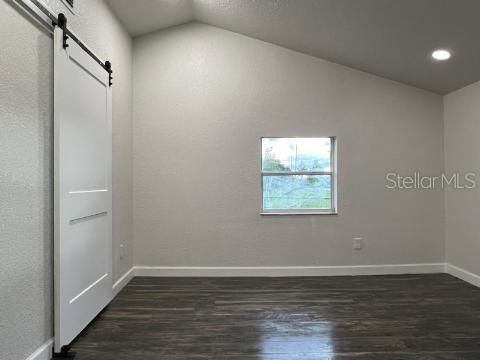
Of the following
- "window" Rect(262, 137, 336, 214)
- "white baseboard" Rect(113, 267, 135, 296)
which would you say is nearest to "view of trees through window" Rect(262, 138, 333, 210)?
"window" Rect(262, 137, 336, 214)

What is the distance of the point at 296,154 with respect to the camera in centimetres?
386

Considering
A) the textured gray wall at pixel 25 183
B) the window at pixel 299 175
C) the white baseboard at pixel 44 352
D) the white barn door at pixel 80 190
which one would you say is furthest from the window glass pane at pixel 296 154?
the white baseboard at pixel 44 352

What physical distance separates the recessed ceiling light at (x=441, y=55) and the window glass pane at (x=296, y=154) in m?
1.34

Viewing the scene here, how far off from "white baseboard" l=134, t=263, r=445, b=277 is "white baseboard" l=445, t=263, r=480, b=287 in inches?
12.6

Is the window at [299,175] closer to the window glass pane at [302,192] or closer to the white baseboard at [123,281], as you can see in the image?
the window glass pane at [302,192]

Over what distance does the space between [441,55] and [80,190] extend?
335cm

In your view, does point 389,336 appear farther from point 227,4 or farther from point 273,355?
point 227,4

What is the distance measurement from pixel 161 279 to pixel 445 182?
3.53 metres

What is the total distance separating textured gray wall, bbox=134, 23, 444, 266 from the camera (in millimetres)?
3721

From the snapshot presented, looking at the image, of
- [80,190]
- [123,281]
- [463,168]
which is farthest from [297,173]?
[80,190]

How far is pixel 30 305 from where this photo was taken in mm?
1804

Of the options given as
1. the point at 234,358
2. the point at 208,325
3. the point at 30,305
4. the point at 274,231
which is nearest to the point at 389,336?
the point at 234,358

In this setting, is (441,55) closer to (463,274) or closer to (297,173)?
(297,173)

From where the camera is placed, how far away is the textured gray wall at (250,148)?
3721 millimetres
